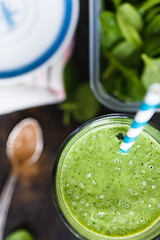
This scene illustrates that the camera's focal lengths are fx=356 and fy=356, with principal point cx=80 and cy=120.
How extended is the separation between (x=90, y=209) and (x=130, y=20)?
0.41 m

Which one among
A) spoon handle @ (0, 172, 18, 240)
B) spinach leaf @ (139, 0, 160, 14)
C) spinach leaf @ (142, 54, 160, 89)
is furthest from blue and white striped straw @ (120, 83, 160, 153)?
spoon handle @ (0, 172, 18, 240)

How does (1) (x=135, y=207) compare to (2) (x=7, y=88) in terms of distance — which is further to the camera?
(2) (x=7, y=88)

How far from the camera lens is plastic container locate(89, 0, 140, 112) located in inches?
32.5

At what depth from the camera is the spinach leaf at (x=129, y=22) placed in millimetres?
743

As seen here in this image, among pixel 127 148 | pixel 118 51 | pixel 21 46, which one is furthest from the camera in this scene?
pixel 21 46

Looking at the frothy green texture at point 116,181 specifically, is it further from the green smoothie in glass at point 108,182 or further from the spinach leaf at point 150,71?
the spinach leaf at point 150,71

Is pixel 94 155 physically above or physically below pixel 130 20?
below

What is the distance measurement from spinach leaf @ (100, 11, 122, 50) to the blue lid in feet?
0.35

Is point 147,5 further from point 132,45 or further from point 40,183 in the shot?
point 40,183

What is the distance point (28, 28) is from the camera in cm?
88

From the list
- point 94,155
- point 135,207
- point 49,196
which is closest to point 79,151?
point 94,155

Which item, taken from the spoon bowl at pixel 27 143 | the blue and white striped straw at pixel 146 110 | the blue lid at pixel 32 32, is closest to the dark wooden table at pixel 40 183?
the spoon bowl at pixel 27 143

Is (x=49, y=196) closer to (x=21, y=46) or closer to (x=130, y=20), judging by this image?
(x=21, y=46)

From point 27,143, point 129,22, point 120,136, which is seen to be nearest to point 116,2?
point 129,22
